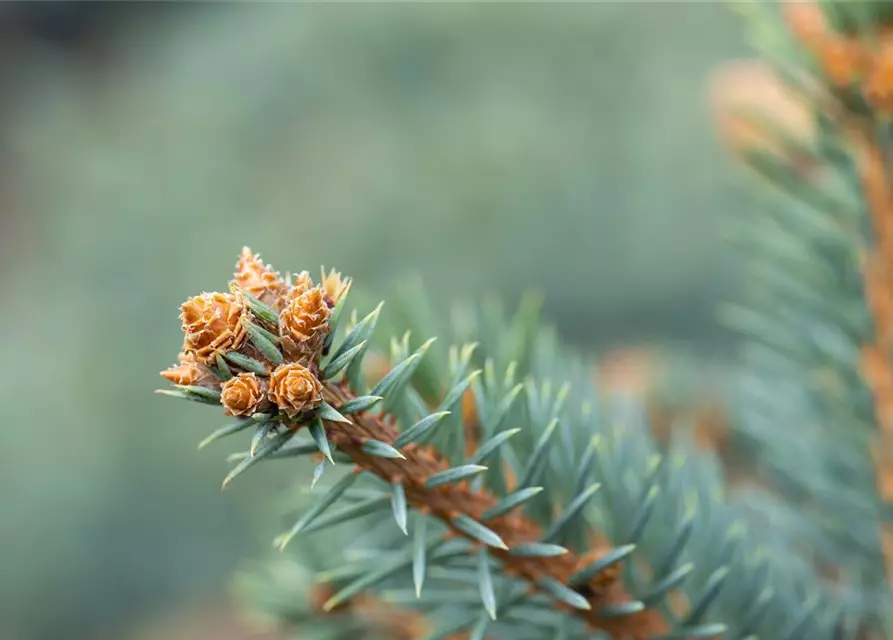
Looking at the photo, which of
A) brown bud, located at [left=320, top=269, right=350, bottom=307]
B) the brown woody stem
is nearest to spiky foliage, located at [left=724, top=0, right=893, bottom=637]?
the brown woody stem

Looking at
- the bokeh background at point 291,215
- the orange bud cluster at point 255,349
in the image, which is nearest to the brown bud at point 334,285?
the orange bud cluster at point 255,349

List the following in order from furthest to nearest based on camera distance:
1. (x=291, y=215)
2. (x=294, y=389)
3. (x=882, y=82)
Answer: (x=291, y=215), (x=882, y=82), (x=294, y=389)

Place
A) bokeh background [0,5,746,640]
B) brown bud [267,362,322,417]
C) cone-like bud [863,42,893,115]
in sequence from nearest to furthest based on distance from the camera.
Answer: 1. brown bud [267,362,322,417]
2. cone-like bud [863,42,893,115]
3. bokeh background [0,5,746,640]

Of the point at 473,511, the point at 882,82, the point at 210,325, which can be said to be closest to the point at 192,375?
the point at 210,325

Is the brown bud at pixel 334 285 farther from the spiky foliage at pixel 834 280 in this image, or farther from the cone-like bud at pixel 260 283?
the spiky foliage at pixel 834 280

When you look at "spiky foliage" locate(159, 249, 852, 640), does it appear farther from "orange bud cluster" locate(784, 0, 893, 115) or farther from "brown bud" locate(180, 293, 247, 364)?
"orange bud cluster" locate(784, 0, 893, 115)

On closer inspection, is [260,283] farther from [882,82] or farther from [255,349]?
[882,82]
